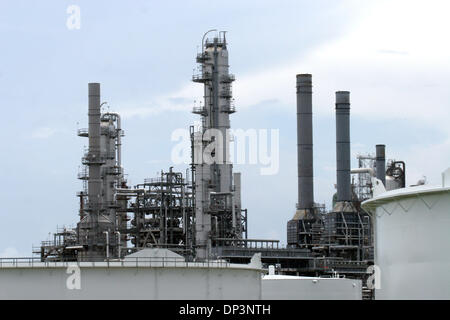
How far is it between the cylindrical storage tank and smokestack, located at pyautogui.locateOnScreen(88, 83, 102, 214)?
111 feet

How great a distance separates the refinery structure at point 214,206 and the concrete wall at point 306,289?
16436 millimetres

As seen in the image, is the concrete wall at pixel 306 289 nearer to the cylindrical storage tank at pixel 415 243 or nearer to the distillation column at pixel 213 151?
the cylindrical storage tank at pixel 415 243

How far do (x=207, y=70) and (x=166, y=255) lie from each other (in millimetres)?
39502

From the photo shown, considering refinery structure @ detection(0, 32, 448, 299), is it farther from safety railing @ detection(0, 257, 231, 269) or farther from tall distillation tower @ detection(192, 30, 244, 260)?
safety railing @ detection(0, 257, 231, 269)

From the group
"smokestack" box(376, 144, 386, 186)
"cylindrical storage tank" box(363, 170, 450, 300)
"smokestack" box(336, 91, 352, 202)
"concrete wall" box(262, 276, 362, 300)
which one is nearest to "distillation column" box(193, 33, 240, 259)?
"smokestack" box(336, 91, 352, 202)

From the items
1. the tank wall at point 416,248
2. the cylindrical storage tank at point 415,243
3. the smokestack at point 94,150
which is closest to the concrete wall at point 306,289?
the cylindrical storage tank at point 415,243

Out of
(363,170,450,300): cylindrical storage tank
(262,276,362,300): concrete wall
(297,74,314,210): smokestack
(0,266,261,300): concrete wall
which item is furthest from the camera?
(297,74,314,210): smokestack

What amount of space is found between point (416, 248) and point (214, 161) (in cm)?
3574

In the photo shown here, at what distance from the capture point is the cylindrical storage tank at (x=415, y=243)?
33.2 metres

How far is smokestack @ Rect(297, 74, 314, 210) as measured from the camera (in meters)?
75.8

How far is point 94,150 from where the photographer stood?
6819cm

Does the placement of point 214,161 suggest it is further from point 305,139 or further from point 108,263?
point 108,263

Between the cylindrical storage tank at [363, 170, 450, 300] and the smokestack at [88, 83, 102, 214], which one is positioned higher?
the smokestack at [88, 83, 102, 214]
